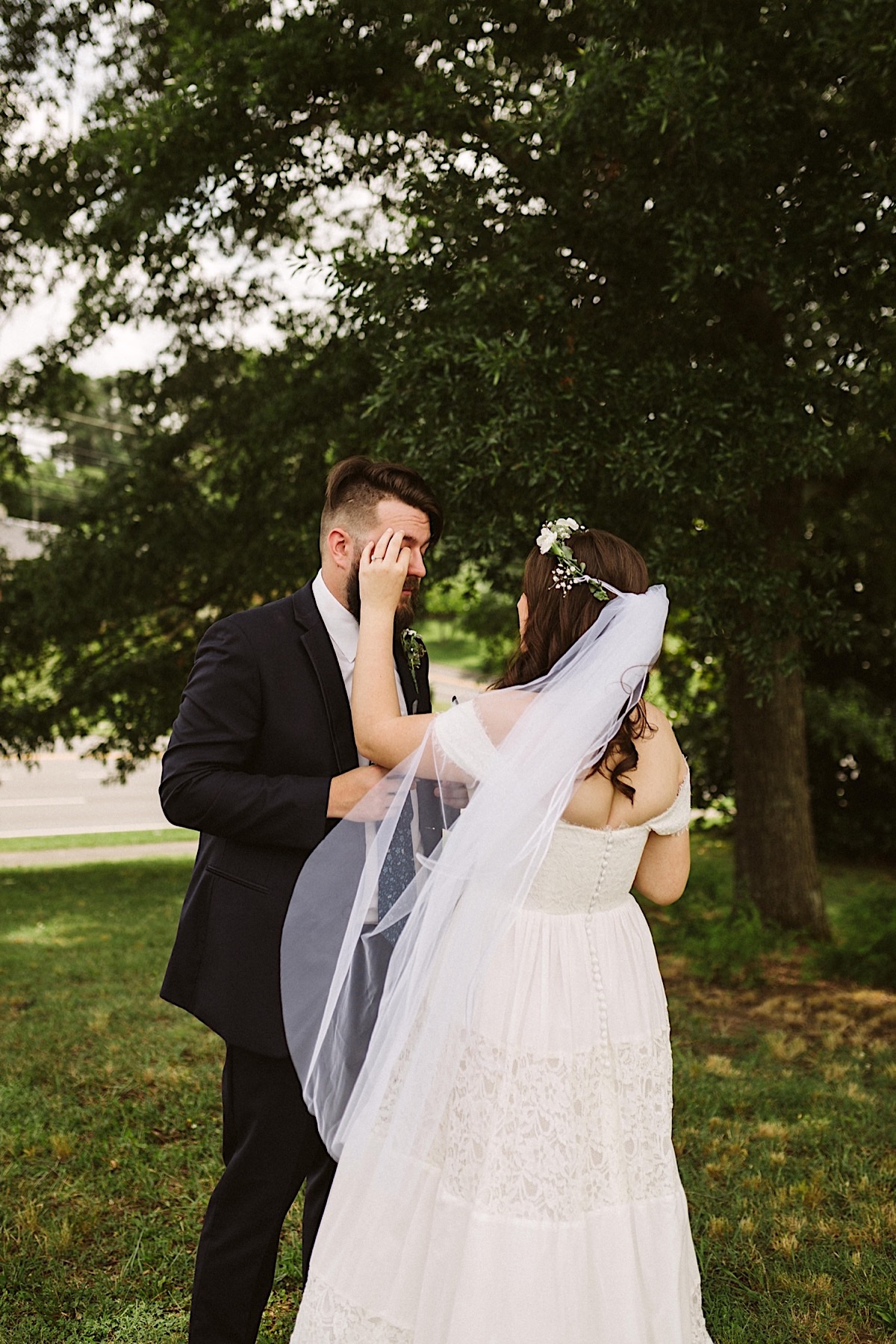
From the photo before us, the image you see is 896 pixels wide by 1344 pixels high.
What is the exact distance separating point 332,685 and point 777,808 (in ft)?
18.7

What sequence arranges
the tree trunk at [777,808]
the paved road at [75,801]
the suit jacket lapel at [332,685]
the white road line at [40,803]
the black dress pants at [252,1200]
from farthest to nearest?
the white road line at [40,803] → the paved road at [75,801] → the tree trunk at [777,808] → the suit jacket lapel at [332,685] → the black dress pants at [252,1200]

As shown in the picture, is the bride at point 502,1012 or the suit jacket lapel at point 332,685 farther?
the suit jacket lapel at point 332,685

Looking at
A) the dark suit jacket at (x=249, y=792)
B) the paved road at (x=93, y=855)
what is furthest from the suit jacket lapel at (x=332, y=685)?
the paved road at (x=93, y=855)

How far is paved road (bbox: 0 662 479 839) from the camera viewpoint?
54.2ft

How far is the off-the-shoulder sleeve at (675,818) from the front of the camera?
2.55 meters

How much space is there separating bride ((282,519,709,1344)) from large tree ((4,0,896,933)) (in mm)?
2622

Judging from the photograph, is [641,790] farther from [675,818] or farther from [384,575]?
[384,575]

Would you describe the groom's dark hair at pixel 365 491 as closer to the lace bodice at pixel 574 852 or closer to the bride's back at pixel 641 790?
the lace bodice at pixel 574 852

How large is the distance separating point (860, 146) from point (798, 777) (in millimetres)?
4247

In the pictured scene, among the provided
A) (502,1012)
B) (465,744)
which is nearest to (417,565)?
(465,744)

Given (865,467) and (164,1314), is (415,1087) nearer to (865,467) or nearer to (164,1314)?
(164,1314)

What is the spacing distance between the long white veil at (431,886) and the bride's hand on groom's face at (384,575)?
0.32 meters

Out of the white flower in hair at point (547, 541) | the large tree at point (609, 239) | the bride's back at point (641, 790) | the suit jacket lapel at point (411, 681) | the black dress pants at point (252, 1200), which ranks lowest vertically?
the black dress pants at point (252, 1200)

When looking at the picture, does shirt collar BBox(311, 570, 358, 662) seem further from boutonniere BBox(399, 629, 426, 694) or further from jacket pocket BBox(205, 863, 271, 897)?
jacket pocket BBox(205, 863, 271, 897)
